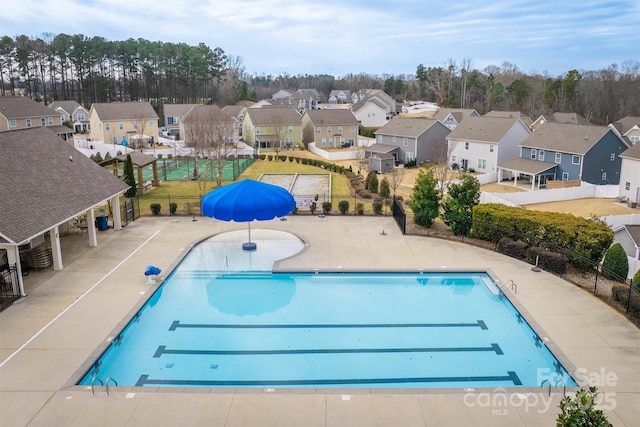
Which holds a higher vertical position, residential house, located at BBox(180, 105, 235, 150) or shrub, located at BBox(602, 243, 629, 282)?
residential house, located at BBox(180, 105, 235, 150)

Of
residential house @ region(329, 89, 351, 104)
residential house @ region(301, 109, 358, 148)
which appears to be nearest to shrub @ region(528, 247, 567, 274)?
residential house @ region(301, 109, 358, 148)

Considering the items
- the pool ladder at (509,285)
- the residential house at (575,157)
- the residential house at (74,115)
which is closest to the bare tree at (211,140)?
the residential house at (575,157)

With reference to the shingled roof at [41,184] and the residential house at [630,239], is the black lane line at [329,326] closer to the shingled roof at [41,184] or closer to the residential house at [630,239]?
the shingled roof at [41,184]

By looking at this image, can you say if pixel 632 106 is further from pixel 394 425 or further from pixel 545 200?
pixel 394 425

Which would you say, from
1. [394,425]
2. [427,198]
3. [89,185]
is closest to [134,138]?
[89,185]

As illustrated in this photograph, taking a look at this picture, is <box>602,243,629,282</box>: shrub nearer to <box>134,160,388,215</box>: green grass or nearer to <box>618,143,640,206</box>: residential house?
<box>134,160,388,215</box>: green grass

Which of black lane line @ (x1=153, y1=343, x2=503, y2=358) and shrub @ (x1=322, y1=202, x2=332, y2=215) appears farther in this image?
shrub @ (x1=322, y1=202, x2=332, y2=215)

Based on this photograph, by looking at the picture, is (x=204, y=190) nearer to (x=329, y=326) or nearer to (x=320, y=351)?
(x=329, y=326)

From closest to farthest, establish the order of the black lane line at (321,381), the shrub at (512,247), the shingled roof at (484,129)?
the black lane line at (321,381) → the shrub at (512,247) → the shingled roof at (484,129)
